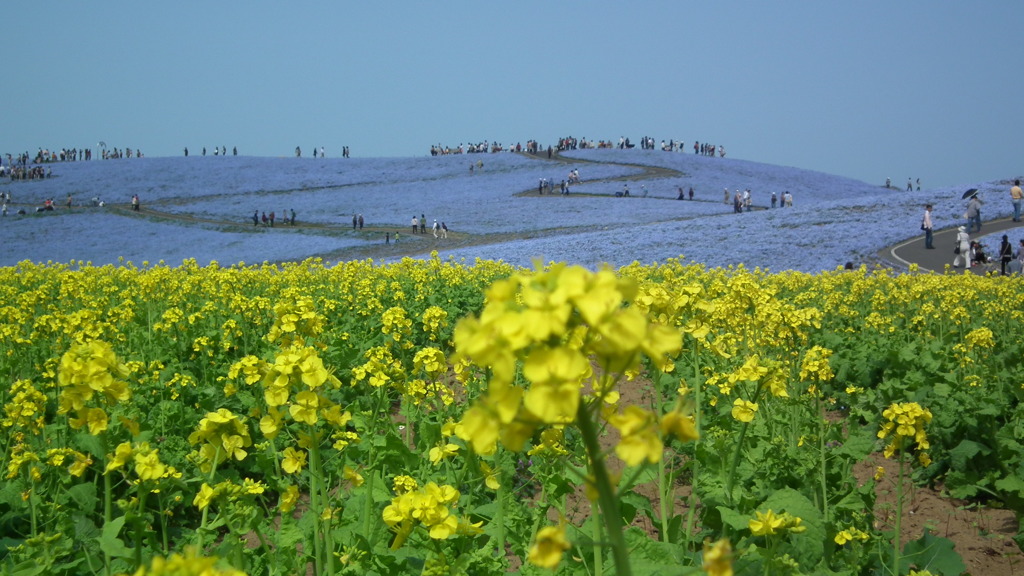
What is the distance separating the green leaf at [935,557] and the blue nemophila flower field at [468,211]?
15.6m

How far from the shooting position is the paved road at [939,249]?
64.5 feet

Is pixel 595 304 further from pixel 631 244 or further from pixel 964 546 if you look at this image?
pixel 631 244

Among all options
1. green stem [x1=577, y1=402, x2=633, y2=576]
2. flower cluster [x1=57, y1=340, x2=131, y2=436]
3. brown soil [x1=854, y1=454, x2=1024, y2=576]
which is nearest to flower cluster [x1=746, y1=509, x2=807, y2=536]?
green stem [x1=577, y1=402, x2=633, y2=576]

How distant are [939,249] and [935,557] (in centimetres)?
2160

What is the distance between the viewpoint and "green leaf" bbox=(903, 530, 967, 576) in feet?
Result: 10.7

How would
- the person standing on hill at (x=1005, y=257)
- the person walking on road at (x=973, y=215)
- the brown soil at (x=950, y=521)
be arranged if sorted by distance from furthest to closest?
the person walking on road at (x=973, y=215)
the person standing on hill at (x=1005, y=257)
the brown soil at (x=950, y=521)

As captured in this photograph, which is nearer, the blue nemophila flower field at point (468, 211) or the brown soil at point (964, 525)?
the brown soil at point (964, 525)

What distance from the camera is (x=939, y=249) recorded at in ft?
71.5

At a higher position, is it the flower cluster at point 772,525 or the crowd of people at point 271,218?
the flower cluster at point 772,525

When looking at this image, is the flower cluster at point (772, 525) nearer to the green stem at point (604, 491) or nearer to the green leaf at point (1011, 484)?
the green stem at point (604, 491)

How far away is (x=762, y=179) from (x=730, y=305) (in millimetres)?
53180

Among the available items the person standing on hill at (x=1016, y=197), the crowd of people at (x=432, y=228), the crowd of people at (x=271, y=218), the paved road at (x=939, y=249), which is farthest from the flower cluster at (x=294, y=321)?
the crowd of people at (x=271, y=218)

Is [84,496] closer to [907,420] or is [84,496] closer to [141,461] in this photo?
[141,461]

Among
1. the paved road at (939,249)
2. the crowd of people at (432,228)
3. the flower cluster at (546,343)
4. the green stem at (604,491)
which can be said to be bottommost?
the crowd of people at (432,228)
